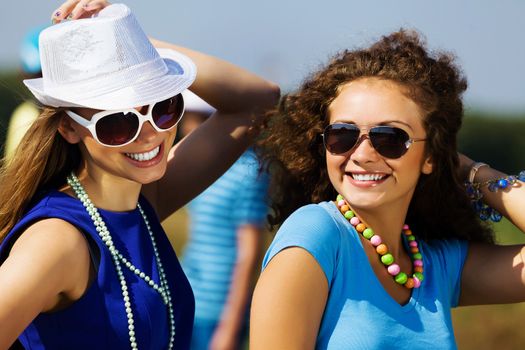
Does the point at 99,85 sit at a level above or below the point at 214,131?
above

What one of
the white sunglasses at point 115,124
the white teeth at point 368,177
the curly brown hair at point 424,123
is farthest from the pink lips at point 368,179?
the white sunglasses at point 115,124

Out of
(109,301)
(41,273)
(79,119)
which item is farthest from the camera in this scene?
(79,119)

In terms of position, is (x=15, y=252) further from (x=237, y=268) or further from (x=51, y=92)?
(x=237, y=268)

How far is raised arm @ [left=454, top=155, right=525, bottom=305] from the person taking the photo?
9.26ft

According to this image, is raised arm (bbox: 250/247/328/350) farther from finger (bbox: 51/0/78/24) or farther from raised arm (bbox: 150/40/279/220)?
finger (bbox: 51/0/78/24)

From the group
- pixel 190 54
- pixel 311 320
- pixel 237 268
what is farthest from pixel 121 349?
pixel 237 268

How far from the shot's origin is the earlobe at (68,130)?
255 centimetres

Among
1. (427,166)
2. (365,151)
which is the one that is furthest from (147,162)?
(427,166)

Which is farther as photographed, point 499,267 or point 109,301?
point 499,267

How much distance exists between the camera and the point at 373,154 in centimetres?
254

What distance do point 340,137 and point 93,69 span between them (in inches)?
28.6

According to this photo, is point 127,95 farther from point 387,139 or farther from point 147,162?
point 387,139

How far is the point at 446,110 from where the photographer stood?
2.74m

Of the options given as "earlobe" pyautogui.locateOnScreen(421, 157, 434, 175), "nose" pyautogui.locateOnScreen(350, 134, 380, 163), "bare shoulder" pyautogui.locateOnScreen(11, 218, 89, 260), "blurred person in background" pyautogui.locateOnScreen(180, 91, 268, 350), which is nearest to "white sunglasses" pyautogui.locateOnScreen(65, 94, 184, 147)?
"bare shoulder" pyautogui.locateOnScreen(11, 218, 89, 260)
